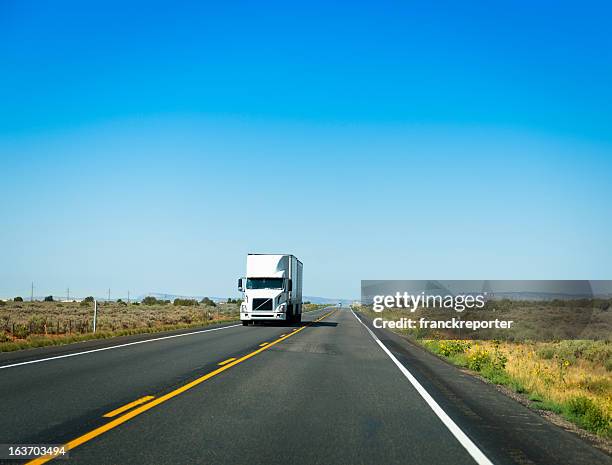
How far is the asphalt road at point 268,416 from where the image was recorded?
6.16 m

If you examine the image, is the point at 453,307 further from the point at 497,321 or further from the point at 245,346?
the point at 245,346

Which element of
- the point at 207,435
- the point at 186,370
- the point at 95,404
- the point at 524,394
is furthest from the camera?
the point at 186,370

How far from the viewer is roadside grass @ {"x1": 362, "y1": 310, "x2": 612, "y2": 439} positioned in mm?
8922

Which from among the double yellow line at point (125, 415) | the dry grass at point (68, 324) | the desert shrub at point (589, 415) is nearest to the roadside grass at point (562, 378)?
the desert shrub at point (589, 415)

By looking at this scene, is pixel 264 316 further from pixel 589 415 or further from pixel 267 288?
pixel 589 415

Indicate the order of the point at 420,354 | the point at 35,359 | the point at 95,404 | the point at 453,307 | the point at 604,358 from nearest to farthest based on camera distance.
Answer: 1. the point at 95,404
2. the point at 35,359
3. the point at 420,354
4. the point at 604,358
5. the point at 453,307

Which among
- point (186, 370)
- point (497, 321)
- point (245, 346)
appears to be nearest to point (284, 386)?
point (186, 370)

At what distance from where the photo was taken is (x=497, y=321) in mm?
41406

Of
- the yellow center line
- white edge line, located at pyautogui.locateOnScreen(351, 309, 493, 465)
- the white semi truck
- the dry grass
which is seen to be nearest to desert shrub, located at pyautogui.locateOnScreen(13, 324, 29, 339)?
the dry grass

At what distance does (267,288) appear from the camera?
35531 mm

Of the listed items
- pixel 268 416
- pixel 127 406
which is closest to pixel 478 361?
pixel 268 416

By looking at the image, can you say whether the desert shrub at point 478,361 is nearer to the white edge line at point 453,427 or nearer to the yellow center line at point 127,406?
the white edge line at point 453,427

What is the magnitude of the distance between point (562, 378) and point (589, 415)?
5.08 metres

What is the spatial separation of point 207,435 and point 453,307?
56133mm
